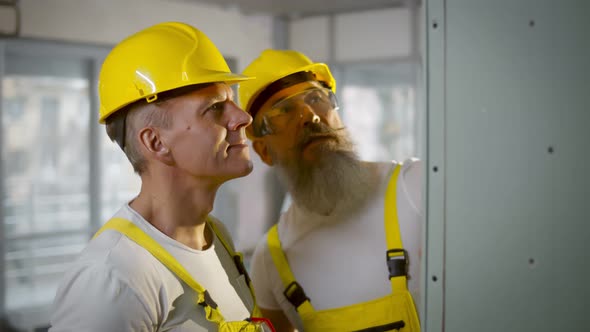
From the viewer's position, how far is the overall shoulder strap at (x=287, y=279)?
180 centimetres

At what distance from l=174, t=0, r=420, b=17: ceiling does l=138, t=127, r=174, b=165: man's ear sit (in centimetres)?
527

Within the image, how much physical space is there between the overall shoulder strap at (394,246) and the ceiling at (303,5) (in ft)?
16.4

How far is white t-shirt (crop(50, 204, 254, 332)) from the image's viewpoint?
44.8 inches

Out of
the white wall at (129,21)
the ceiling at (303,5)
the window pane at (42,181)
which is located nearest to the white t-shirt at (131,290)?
the window pane at (42,181)

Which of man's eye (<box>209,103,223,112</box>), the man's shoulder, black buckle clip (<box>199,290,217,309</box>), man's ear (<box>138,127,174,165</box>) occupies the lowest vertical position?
black buckle clip (<box>199,290,217,309</box>)

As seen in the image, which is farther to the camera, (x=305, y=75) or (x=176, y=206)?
(x=305, y=75)

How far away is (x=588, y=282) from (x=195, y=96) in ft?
2.84

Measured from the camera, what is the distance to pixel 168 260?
126 cm

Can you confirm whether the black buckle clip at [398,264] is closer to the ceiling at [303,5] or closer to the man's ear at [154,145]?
the man's ear at [154,145]

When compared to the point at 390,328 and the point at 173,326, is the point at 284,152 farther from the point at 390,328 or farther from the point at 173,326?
the point at 173,326

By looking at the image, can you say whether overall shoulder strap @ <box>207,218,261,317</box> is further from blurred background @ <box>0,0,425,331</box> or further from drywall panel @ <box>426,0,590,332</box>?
blurred background @ <box>0,0,425,331</box>

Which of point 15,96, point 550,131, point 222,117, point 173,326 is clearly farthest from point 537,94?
point 15,96

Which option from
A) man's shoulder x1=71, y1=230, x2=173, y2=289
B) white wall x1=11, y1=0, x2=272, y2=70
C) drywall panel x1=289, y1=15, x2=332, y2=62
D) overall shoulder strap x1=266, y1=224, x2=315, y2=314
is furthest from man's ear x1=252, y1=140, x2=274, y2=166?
drywall panel x1=289, y1=15, x2=332, y2=62

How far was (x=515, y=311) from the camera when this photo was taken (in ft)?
3.21
